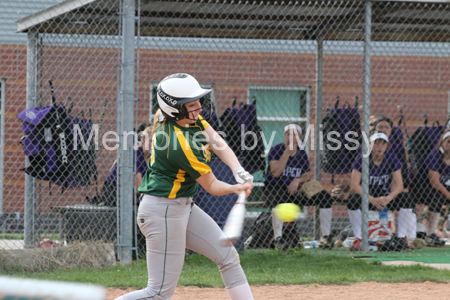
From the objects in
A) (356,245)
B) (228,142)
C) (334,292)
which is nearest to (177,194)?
(334,292)

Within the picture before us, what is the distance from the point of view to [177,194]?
315 centimetres

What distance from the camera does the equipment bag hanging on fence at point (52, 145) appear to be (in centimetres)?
641

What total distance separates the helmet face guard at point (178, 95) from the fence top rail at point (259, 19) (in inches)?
143

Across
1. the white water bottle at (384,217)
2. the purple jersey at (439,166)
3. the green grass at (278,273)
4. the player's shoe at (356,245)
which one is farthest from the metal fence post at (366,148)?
the purple jersey at (439,166)

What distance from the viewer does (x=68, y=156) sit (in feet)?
21.6

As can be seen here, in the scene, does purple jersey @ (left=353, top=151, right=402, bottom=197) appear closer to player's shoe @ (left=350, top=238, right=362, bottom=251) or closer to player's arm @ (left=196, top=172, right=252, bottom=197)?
player's shoe @ (left=350, top=238, right=362, bottom=251)

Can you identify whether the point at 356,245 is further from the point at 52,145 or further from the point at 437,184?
the point at 52,145

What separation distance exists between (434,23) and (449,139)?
1779mm

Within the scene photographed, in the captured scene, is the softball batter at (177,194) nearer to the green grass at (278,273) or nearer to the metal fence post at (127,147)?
the green grass at (278,273)

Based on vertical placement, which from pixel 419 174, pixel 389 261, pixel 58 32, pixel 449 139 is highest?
pixel 58 32

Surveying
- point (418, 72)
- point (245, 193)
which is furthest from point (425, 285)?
point (418, 72)

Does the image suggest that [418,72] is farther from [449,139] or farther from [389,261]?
[389,261]

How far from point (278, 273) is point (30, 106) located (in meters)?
3.90

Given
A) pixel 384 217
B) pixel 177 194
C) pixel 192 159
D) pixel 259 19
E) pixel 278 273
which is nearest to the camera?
pixel 192 159
